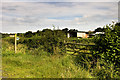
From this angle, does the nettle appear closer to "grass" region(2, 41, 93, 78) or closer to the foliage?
the foliage

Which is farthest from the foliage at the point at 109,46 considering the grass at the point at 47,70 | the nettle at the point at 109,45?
the grass at the point at 47,70

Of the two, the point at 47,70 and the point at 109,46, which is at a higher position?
the point at 109,46

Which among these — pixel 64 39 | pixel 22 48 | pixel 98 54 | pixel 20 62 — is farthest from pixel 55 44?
pixel 98 54

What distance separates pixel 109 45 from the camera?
18.2 feet

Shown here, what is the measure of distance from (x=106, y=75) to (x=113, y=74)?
0.99 ft

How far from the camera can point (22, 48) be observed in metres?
12.5

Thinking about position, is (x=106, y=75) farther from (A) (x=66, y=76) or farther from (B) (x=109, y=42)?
(A) (x=66, y=76)

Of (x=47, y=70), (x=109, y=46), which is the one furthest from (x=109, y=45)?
(x=47, y=70)

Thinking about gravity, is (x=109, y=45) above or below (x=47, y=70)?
above

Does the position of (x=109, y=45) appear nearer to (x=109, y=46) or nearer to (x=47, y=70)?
(x=109, y=46)

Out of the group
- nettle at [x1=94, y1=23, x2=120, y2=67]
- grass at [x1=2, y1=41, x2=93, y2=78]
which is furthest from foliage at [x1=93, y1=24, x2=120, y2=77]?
grass at [x1=2, y1=41, x2=93, y2=78]

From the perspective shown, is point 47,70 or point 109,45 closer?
point 109,45

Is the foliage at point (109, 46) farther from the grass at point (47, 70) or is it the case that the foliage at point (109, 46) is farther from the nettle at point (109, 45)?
the grass at point (47, 70)

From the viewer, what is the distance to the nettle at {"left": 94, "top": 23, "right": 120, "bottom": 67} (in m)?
5.39
